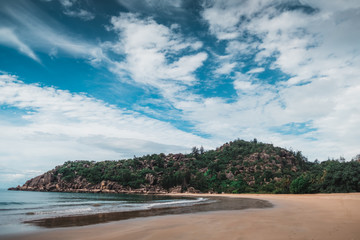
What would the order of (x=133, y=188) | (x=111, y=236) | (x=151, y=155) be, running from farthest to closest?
(x=151, y=155), (x=133, y=188), (x=111, y=236)

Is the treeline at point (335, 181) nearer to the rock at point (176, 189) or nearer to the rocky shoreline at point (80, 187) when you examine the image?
the rocky shoreline at point (80, 187)

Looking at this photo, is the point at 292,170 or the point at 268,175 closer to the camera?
the point at 268,175

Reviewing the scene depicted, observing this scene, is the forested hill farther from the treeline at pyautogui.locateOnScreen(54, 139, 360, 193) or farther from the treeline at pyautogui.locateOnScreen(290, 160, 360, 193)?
the treeline at pyautogui.locateOnScreen(290, 160, 360, 193)

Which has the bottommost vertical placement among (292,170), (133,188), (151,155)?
(133,188)

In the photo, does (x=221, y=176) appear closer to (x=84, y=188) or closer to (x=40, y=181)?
(x=84, y=188)

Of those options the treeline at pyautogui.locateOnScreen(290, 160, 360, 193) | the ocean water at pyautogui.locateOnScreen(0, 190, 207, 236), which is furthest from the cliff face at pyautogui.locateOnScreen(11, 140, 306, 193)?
the ocean water at pyautogui.locateOnScreen(0, 190, 207, 236)

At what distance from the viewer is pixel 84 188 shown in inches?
4294

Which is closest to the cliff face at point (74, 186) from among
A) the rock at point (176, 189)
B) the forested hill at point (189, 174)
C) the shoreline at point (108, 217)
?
the forested hill at point (189, 174)

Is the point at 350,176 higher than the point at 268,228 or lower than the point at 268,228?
higher

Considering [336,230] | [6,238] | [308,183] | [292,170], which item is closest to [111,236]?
[6,238]

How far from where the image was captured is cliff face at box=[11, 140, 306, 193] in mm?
94250

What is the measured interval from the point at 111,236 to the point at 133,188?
4102 inches

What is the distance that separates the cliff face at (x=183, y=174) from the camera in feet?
309

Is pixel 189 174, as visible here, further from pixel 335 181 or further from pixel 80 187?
pixel 335 181
